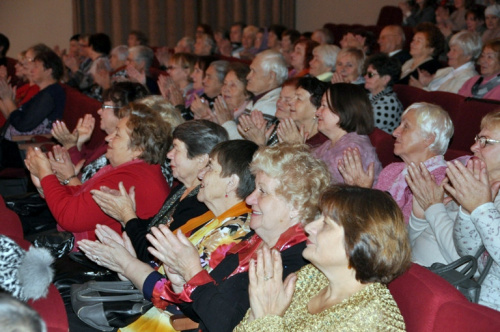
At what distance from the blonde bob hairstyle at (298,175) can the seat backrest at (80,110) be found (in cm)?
261

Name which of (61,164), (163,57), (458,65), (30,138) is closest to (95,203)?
(61,164)

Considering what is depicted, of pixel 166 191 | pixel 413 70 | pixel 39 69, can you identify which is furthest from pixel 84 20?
pixel 166 191

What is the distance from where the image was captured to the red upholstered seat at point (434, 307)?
152 centimetres

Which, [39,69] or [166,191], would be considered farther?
[39,69]

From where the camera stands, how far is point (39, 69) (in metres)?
5.55

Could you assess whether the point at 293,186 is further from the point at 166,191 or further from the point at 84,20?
the point at 84,20

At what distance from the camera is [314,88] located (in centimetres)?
389

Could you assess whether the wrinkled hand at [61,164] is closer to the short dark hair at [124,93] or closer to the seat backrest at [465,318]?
the short dark hair at [124,93]

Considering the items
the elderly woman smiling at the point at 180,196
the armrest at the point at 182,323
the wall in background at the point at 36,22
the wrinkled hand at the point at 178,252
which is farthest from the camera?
the wall in background at the point at 36,22

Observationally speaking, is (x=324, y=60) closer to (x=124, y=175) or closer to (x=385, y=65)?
(x=385, y=65)

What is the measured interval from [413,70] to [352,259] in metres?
4.49

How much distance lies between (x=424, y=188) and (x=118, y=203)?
1.26 meters

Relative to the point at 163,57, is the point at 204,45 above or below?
above

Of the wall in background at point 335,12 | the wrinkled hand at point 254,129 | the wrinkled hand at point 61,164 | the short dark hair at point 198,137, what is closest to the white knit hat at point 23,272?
the short dark hair at point 198,137
